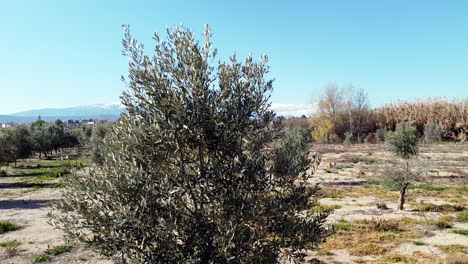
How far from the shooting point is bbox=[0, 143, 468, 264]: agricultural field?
15.5 meters

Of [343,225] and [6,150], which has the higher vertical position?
[6,150]

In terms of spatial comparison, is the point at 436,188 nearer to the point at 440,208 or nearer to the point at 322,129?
the point at 440,208

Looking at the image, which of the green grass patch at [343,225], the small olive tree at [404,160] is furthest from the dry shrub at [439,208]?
the green grass patch at [343,225]

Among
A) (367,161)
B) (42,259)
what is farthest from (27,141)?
(367,161)

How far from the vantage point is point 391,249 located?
1603 cm

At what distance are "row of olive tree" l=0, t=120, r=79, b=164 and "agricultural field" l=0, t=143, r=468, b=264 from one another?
15748mm

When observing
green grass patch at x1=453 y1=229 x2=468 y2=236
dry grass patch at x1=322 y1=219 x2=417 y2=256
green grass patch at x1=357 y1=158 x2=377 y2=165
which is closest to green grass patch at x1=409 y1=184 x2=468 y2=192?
green grass patch at x1=453 y1=229 x2=468 y2=236

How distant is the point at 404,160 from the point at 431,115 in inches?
2771

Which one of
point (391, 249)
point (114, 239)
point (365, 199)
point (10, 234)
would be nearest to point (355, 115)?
point (365, 199)

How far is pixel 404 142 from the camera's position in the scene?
25359 mm

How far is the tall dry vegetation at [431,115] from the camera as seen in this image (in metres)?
77.6

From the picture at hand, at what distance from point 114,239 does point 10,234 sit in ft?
63.0

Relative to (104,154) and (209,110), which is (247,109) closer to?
(209,110)

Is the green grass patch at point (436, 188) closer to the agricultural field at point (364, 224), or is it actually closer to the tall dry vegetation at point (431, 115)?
the agricultural field at point (364, 224)
